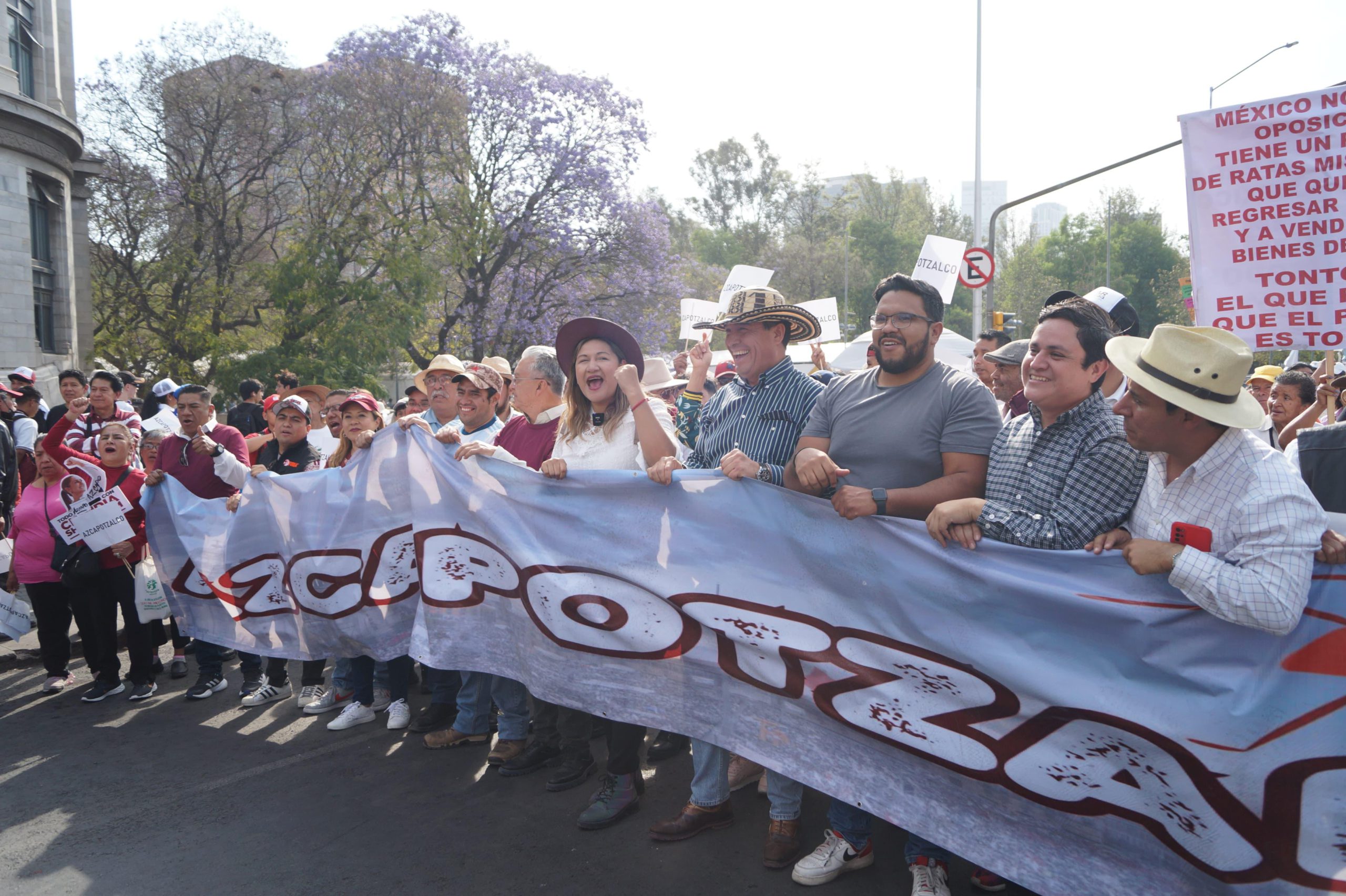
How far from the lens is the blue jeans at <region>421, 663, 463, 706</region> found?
5.37 m

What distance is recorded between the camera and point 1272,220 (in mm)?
4402

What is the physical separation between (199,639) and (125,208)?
17.3 m

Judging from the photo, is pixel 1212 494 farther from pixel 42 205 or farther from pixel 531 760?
pixel 42 205

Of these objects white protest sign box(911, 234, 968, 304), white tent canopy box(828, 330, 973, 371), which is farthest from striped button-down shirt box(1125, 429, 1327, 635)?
white protest sign box(911, 234, 968, 304)

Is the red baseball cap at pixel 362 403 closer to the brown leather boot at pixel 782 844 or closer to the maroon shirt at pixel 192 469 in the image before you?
the maroon shirt at pixel 192 469

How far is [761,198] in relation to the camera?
59.0m

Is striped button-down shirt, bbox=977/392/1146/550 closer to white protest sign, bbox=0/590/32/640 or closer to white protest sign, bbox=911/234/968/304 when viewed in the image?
white protest sign, bbox=0/590/32/640

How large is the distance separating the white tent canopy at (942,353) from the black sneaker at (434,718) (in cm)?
786

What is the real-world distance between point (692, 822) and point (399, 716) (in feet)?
7.28

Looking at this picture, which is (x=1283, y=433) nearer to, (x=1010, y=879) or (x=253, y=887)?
(x=1010, y=879)

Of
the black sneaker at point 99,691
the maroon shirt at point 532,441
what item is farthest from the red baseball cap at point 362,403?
the black sneaker at point 99,691

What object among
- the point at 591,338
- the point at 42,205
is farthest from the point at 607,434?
→ the point at 42,205

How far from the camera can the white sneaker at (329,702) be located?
5.72m

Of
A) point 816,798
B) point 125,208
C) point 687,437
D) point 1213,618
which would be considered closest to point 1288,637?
point 1213,618
